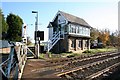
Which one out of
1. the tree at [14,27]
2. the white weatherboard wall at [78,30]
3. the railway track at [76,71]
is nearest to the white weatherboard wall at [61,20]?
the white weatherboard wall at [78,30]

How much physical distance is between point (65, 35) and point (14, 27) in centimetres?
2324

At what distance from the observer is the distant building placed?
33.0 meters

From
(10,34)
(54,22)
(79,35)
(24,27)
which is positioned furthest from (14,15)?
(24,27)

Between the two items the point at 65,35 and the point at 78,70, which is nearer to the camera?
the point at 78,70

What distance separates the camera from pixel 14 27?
52.6 m

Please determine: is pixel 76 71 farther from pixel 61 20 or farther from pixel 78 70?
pixel 61 20

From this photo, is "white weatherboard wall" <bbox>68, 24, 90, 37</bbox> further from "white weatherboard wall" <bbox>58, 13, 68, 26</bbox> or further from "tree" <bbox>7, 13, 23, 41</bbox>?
"tree" <bbox>7, 13, 23, 41</bbox>

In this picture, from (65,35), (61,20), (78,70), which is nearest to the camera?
(78,70)

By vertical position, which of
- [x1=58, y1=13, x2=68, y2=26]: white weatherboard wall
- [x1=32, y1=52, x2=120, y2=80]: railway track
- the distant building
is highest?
[x1=58, y1=13, x2=68, y2=26]: white weatherboard wall

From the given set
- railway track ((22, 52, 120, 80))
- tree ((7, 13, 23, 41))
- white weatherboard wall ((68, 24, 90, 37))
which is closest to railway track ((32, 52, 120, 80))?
railway track ((22, 52, 120, 80))

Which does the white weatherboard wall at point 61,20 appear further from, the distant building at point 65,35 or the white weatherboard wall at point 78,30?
the white weatherboard wall at point 78,30

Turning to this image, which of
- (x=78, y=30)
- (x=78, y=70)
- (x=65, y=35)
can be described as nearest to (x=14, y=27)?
(x=78, y=30)

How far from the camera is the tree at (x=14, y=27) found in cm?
5059

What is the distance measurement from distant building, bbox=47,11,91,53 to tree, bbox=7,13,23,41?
55.7ft
